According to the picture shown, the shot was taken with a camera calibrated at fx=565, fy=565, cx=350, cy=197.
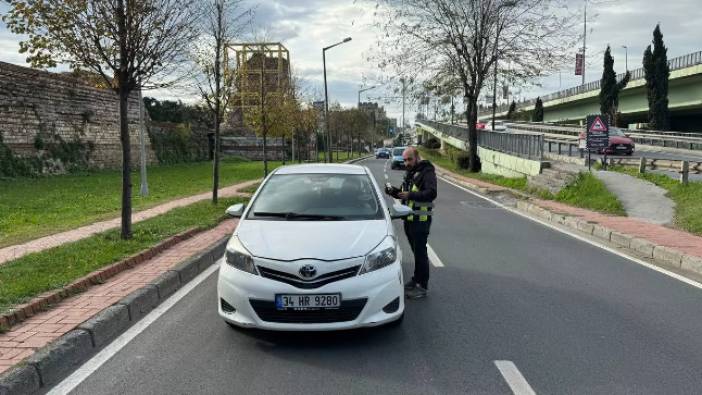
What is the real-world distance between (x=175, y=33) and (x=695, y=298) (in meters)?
8.18

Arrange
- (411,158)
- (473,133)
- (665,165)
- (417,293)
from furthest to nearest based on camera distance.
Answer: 1. (473,133)
2. (665,165)
3. (411,158)
4. (417,293)

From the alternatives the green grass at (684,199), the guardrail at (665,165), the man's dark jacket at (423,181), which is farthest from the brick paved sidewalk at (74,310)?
the guardrail at (665,165)

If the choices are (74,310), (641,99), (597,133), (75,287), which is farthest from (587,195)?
(641,99)

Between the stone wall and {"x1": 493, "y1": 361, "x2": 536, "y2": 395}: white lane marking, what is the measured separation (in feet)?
73.3

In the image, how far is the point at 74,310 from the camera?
539 cm

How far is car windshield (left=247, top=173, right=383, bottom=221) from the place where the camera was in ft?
18.6

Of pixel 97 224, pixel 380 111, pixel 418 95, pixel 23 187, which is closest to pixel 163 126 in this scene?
pixel 418 95

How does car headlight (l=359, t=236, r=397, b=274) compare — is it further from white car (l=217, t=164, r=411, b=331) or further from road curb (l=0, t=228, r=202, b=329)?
road curb (l=0, t=228, r=202, b=329)

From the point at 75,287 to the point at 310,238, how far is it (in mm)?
2961

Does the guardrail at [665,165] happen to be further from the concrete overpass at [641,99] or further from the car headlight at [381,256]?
the concrete overpass at [641,99]

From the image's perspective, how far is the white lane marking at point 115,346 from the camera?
4045mm

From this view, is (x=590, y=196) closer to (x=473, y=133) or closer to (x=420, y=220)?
(x=420, y=220)

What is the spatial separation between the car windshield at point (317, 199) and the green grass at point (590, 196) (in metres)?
9.57

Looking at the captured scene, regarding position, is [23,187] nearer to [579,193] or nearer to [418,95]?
[579,193]
